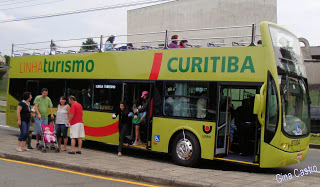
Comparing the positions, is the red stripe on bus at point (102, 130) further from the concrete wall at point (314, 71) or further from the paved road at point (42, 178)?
the concrete wall at point (314, 71)

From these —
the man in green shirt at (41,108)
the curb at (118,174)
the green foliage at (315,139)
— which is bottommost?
the curb at (118,174)

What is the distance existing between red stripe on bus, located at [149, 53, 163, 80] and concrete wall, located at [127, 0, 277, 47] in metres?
17.1

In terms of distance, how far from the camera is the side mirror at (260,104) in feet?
26.5

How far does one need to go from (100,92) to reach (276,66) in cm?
584

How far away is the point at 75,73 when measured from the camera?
12.8 meters

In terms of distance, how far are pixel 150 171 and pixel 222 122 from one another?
2348 millimetres

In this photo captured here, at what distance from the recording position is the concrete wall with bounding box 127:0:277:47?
3002 cm

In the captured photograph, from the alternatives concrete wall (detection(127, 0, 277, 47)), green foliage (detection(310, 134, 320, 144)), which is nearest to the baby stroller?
green foliage (detection(310, 134, 320, 144))

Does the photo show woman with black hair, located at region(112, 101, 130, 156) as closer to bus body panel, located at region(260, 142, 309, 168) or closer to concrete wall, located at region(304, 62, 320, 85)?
bus body panel, located at region(260, 142, 309, 168)

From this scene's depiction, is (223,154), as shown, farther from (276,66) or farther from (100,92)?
(100,92)

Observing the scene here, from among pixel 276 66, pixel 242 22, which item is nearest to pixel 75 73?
pixel 276 66

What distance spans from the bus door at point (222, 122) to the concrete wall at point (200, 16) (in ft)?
58.9

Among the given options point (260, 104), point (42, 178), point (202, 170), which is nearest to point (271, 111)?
point (260, 104)

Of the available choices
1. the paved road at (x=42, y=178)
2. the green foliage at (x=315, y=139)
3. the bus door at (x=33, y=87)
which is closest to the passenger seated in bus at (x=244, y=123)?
the paved road at (x=42, y=178)
